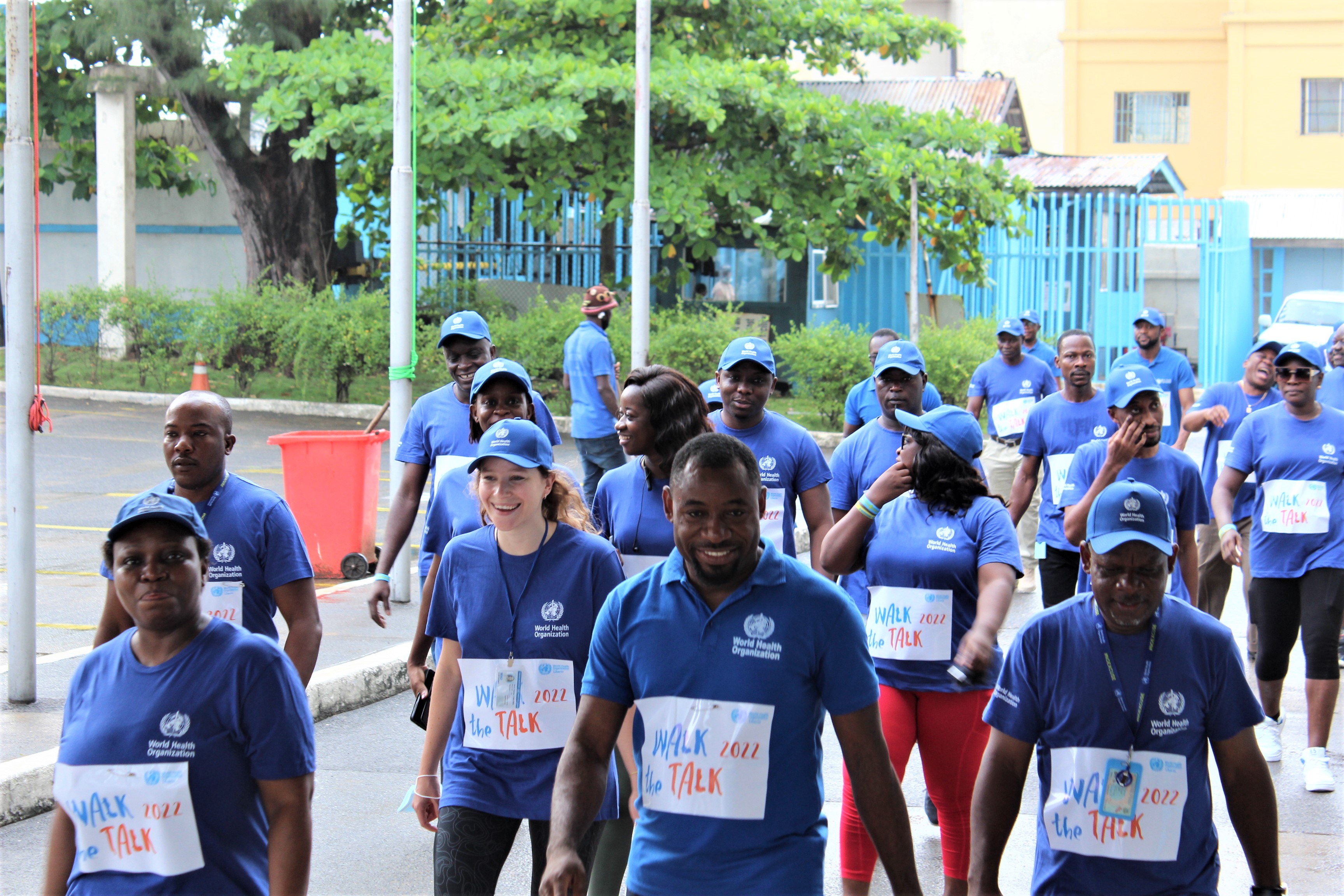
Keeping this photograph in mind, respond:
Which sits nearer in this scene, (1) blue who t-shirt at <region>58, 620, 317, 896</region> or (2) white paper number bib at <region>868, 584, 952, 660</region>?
(1) blue who t-shirt at <region>58, 620, 317, 896</region>

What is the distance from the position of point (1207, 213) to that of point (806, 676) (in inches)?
1043

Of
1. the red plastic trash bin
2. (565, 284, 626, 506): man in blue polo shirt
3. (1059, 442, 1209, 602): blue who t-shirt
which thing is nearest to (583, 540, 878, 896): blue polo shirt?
(1059, 442, 1209, 602): blue who t-shirt

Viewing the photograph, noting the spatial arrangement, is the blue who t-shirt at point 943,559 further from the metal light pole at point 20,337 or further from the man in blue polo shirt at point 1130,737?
the metal light pole at point 20,337

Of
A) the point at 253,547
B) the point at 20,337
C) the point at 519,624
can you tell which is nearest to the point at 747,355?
the point at 519,624

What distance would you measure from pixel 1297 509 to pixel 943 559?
8.77ft

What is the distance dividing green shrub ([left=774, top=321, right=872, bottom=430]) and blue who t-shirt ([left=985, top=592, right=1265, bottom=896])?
14.8 m

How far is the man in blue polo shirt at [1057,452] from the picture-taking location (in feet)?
24.0

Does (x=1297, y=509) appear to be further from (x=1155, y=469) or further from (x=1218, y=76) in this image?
(x=1218, y=76)

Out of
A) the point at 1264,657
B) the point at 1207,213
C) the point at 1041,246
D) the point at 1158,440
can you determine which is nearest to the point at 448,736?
the point at 1158,440

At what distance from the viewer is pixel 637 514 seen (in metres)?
4.96

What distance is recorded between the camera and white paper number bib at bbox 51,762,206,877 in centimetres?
304

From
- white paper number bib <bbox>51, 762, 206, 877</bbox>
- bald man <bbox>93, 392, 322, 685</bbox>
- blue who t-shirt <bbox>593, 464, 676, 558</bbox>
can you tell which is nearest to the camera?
white paper number bib <bbox>51, 762, 206, 877</bbox>

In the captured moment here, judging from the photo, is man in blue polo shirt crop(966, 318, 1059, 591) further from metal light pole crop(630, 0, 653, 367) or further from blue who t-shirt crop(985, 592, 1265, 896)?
blue who t-shirt crop(985, 592, 1265, 896)

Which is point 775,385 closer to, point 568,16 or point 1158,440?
point 1158,440
